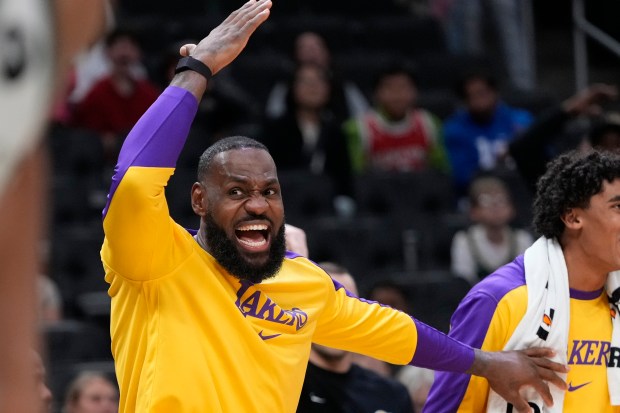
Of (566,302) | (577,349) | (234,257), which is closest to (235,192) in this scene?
(234,257)

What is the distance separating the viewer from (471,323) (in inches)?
166

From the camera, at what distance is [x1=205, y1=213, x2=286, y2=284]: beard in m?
3.60

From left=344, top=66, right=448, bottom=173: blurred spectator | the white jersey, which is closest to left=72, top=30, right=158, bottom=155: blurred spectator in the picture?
left=344, top=66, right=448, bottom=173: blurred spectator

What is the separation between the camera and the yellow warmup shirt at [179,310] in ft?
10.7

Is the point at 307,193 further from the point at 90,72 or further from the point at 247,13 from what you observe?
the point at 247,13

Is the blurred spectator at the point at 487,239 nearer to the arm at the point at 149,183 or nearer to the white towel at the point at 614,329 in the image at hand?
the white towel at the point at 614,329

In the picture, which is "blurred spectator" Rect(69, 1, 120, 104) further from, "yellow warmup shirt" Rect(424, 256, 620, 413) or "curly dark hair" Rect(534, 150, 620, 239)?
"yellow warmup shirt" Rect(424, 256, 620, 413)

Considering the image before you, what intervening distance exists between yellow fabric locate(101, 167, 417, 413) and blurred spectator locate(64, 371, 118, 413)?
235cm

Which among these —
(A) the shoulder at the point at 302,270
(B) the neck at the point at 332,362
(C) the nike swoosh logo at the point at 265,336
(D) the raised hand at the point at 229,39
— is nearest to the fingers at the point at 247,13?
(D) the raised hand at the point at 229,39

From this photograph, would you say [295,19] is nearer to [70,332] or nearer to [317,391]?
[70,332]

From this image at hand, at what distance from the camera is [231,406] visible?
340cm

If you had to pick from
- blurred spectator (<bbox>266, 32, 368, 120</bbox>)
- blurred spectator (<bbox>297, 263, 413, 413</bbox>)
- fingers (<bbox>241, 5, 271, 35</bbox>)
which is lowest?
blurred spectator (<bbox>297, 263, 413, 413</bbox>)

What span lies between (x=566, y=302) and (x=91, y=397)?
2.68m

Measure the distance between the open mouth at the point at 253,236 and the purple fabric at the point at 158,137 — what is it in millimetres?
433
